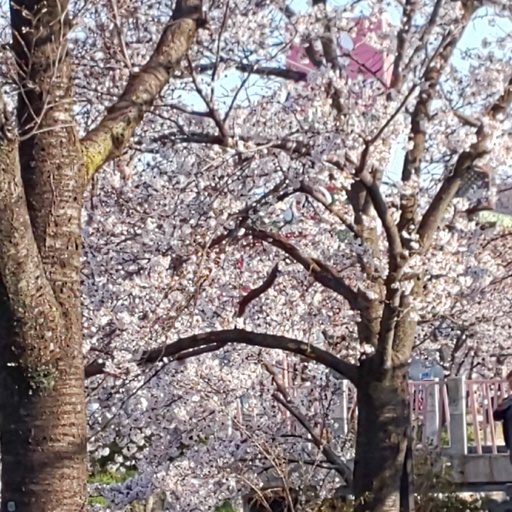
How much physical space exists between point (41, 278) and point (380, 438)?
13.8 ft

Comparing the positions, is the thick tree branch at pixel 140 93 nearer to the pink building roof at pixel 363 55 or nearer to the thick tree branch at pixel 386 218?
the thick tree branch at pixel 386 218

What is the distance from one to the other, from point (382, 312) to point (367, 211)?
36.6 inches

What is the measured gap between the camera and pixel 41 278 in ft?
13.6

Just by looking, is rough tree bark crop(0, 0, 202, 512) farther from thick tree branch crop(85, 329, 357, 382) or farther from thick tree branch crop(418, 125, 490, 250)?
thick tree branch crop(418, 125, 490, 250)

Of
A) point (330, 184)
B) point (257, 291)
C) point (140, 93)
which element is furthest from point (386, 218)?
point (140, 93)

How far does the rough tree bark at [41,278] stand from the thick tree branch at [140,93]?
0.13m

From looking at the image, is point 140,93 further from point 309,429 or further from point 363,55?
point 309,429

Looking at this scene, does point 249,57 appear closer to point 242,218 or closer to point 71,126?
point 242,218

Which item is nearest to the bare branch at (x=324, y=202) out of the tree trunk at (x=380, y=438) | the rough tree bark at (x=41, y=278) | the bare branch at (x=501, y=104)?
the tree trunk at (x=380, y=438)

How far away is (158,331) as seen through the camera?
7883 mm

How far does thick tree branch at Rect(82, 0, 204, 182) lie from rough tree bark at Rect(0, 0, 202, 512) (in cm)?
13

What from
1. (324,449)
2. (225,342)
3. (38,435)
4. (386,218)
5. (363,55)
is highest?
(363,55)

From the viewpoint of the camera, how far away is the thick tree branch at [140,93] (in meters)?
4.77

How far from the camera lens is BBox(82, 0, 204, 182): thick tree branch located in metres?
4.77
